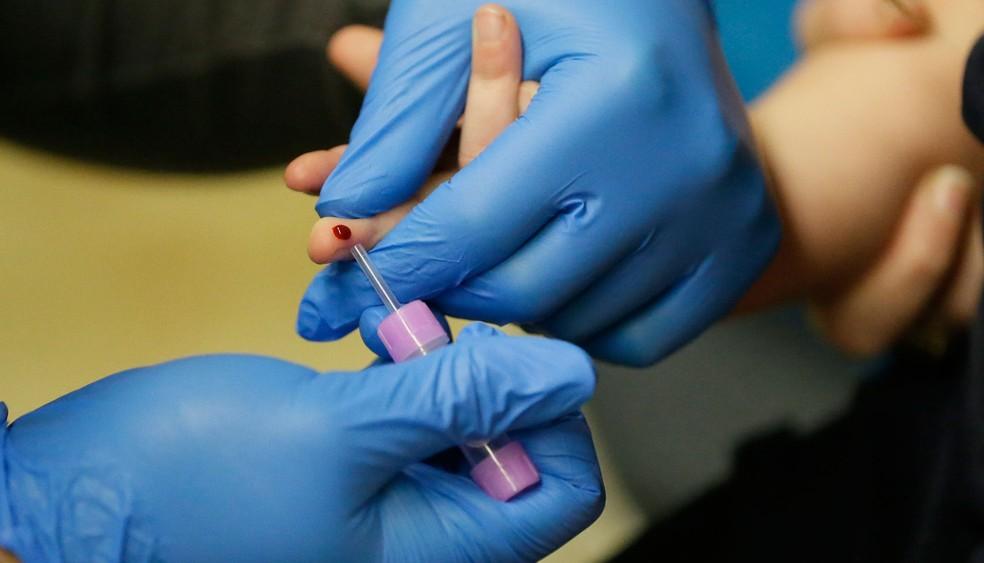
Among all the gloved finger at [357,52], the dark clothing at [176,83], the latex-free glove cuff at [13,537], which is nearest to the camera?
the latex-free glove cuff at [13,537]

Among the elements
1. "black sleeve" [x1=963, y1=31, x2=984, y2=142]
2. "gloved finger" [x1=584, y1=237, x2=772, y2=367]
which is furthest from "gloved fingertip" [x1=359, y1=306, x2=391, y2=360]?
"black sleeve" [x1=963, y1=31, x2=984, y2=142]

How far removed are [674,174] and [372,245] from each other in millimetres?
264

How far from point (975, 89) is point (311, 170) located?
587mm

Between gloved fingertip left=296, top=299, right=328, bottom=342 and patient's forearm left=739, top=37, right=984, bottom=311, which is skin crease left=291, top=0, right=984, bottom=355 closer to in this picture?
patient's forearm left=739, top=37, right=984, bottom=311

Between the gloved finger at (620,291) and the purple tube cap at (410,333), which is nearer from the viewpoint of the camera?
the purple tube cap at (410,333)

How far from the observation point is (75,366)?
30.5 inches

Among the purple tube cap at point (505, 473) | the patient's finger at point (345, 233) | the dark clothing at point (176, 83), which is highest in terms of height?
the dark clothing at point (176, 83)

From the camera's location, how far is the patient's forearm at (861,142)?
87 cm

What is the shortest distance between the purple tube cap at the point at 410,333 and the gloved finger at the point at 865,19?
25.7 inches

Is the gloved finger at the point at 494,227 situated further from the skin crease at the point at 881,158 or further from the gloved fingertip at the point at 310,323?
the skin crease at the point at 881,158

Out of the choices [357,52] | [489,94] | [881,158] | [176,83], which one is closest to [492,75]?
[489,94]

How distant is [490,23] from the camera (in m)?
0.68

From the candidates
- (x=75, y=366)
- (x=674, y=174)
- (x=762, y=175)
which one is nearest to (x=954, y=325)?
(x=762, y=175)

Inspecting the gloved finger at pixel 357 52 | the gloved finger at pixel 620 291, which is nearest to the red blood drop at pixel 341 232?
the gloved finger at pixel 620 291
